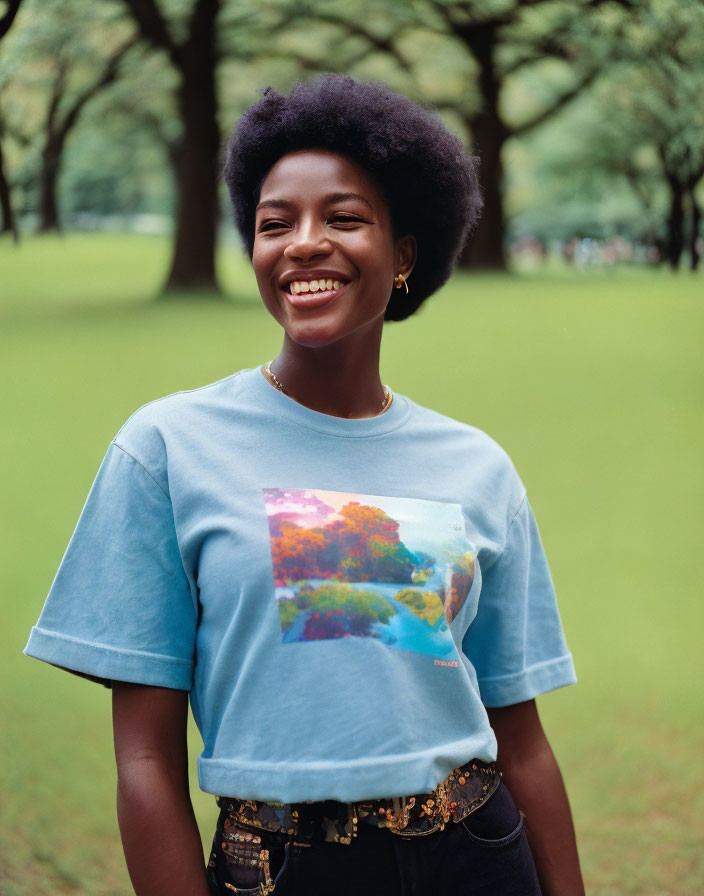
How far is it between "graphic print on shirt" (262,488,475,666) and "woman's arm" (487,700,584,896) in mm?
249

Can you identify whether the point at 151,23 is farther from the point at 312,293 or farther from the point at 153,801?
the point at 153,801

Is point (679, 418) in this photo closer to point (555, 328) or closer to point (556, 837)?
point (555, 328)

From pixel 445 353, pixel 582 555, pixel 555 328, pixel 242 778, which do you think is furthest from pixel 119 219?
pixel 242 778

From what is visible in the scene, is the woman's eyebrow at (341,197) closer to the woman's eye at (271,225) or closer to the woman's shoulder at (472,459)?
the woman's eye at (271,225)

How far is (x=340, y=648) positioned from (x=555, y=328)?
271 cm

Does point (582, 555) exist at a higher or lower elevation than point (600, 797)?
higher

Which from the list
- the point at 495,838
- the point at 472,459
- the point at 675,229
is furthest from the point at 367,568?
the point at 675,229

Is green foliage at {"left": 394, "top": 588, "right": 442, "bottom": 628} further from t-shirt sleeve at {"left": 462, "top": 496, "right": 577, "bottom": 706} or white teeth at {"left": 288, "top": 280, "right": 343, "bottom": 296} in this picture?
white teeth at {"left": 288, "top": 280, "right": 343, "bottom": 296}

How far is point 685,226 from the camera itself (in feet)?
11.6

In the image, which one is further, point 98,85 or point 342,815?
point 98,85

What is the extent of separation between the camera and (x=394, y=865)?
115 centimetres

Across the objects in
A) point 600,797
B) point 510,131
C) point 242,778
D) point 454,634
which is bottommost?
point 600,797

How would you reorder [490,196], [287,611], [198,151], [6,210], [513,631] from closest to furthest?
[287,611] < [513,631] < [6,210] < [198,151] < [490,196]

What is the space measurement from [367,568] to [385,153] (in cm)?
55
